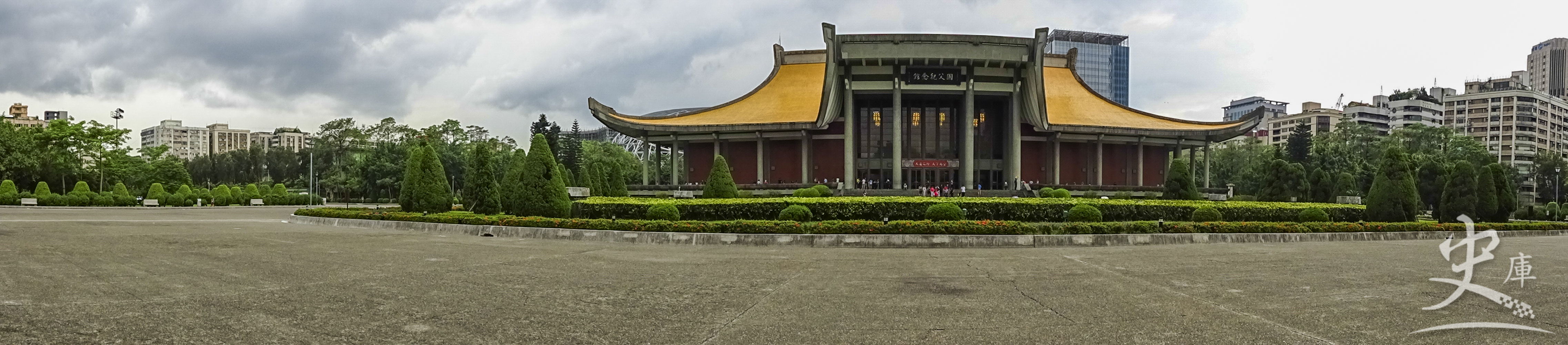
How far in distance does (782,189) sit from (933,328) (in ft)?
93.3

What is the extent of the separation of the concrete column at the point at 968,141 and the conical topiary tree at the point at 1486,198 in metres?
19.2

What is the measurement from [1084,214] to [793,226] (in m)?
5.67

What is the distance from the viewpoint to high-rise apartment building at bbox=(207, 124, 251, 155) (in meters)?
148

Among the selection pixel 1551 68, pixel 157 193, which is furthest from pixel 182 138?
pixel 1551 68

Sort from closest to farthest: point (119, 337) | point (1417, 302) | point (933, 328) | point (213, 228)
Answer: point (119, 337)
point (933, 328)
point (1417, 302)
point (213, 228)

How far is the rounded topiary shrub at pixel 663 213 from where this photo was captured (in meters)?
17.1

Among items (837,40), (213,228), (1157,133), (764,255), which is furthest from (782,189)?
(764,255)

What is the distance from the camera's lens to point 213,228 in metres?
17.2

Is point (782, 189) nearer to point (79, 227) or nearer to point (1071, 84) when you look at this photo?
point (1071, 84)

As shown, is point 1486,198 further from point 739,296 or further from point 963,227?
point 739,296

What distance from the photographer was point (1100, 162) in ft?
129

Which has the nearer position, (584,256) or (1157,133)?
(584,256)

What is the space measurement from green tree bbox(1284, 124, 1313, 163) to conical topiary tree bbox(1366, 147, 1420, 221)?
120 ft

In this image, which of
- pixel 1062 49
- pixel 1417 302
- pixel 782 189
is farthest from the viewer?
pixel 1062 49
